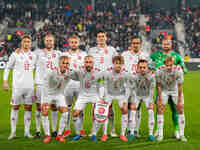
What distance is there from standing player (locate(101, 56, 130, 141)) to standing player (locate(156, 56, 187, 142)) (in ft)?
2.14

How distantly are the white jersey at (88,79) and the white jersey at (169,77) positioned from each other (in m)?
1.16

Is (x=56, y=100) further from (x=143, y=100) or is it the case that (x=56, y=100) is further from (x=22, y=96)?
(x=143, y=100)

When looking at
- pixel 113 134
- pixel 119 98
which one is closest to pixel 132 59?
pixel 119 98

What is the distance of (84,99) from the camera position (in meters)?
6.17

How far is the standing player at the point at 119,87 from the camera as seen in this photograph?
6.11 meters

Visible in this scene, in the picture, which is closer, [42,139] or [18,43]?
[42,139]

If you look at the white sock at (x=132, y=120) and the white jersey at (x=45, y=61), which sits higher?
→ the white jersey at (x=45, y=61)

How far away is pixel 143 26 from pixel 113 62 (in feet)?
70.6

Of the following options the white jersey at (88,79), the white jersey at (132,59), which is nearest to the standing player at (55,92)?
the white jersey at (88,79)

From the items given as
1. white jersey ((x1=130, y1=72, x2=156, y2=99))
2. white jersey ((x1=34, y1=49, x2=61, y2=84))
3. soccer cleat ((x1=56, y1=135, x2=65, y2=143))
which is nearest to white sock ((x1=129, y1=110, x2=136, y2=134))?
white jersey ((x1=130, y1=72, x2=156, y2=99))

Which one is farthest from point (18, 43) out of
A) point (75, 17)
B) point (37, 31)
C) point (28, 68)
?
point (28, 68)

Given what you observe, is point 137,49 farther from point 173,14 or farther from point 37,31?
point 173,14

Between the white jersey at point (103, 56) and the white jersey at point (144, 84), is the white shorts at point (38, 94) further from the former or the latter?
the white jersey at point (144, 84)

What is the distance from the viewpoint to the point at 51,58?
6320 millimetres
